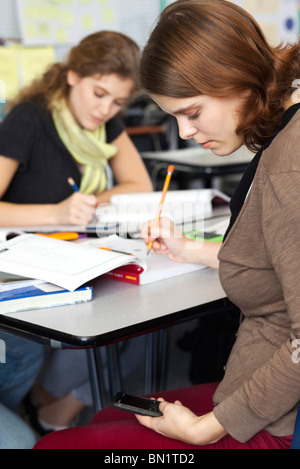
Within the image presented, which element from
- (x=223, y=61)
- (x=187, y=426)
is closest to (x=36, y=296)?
(x=187, y=426)

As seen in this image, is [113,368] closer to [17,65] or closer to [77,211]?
[77,211]

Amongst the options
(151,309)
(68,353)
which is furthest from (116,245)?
(68,353)

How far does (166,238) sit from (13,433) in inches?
22.3

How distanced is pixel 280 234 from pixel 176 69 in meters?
0.32

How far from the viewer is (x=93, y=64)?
183 centimetres

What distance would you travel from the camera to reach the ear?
1.90 meters

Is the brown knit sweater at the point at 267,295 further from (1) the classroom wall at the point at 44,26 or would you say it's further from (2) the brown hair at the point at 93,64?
(1) the classroom wall at the point at 44,26

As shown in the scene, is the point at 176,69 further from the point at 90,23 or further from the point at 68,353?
the point at 90,23

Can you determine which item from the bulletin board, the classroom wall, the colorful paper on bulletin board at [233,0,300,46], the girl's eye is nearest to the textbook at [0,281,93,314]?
the girl's eye

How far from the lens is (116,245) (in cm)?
137

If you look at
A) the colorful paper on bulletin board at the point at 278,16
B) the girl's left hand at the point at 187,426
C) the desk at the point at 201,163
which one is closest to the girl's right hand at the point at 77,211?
the girl's left hand at the point at 187,426

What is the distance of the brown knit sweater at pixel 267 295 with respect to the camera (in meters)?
0.78

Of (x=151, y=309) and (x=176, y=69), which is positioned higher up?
(x=176, y=69)

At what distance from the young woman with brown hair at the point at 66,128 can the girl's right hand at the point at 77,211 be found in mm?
87
